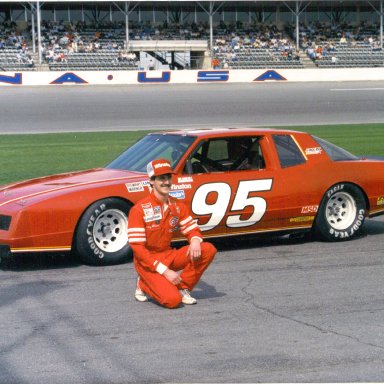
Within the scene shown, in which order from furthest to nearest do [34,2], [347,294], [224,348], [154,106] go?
[34,2] < [154,106] < [347,294] < [224,348]

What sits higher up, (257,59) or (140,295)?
(257,59)

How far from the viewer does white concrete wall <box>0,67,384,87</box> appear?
44.0m

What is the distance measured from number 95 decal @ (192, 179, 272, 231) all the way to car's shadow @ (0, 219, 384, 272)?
0.24m

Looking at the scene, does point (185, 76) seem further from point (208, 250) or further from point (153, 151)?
point (208, 250)

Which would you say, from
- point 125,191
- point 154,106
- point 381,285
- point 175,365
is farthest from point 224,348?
point 154,106

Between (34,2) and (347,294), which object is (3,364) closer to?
(347,294)

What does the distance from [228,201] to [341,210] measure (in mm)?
1718

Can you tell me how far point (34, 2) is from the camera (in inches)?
2047

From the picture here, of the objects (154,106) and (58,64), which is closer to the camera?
(154,106)

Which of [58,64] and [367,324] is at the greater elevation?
[58,64]

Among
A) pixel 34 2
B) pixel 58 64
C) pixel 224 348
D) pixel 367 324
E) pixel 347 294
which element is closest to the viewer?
pixel 224 348

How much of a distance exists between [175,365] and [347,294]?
2464 millimetres

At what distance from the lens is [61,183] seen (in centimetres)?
900

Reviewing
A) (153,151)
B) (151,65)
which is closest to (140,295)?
(153,151)
